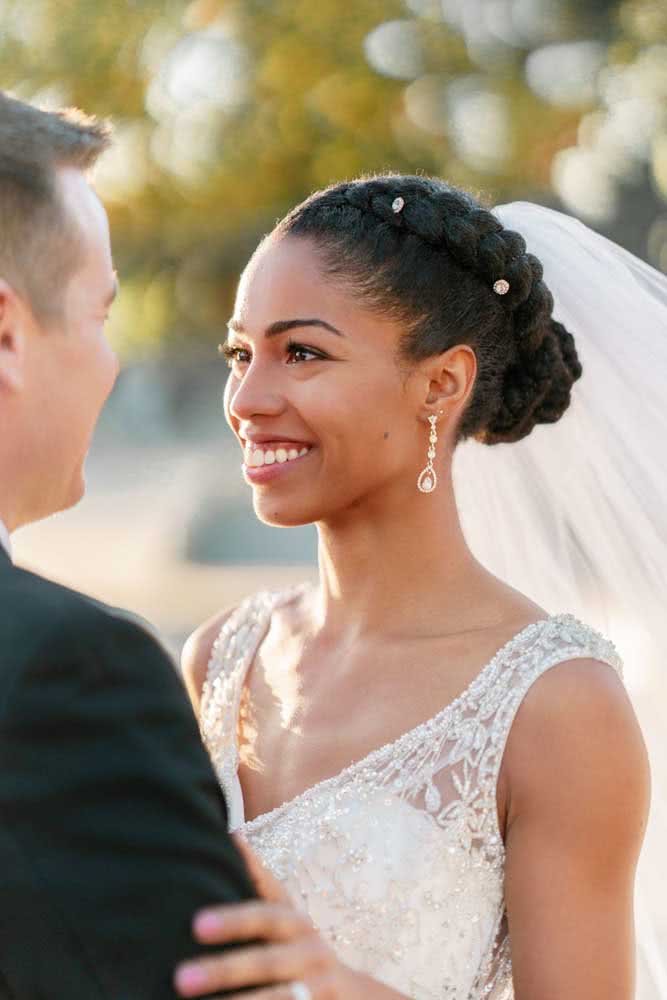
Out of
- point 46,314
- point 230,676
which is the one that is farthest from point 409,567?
point 46,314

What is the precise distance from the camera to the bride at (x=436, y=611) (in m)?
2.26

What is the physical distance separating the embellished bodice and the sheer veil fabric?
0.39 metres

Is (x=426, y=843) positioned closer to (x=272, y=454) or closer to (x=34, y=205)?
(x=272, y=454)

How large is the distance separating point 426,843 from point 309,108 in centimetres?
678

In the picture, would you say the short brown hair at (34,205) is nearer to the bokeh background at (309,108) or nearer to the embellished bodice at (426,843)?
the embellished bodice at (426,843)

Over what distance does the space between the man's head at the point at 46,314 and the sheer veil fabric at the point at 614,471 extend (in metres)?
1.43

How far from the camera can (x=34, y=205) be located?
155 cm

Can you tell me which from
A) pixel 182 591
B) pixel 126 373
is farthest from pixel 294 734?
pixel 126 373

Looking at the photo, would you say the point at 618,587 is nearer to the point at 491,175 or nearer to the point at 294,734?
the point at 294,734

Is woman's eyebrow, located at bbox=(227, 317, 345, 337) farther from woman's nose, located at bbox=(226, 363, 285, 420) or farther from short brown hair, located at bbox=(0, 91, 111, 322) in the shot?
short brown hair, located at bbox=(0, 91, 111, 322)

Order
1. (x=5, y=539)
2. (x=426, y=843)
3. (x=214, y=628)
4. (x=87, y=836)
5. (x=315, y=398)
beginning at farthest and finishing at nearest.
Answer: (x=214, y=628), (x=315, y=398), (x=426, y=843), (x=5, y=539), (x=87, y=836)

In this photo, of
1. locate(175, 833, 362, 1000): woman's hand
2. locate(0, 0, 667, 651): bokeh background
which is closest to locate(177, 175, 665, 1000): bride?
locate(175, 833, 362, 1000): woman's hand

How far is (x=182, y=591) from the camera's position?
13.0 metres

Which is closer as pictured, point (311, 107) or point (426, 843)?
point (426, 843)
